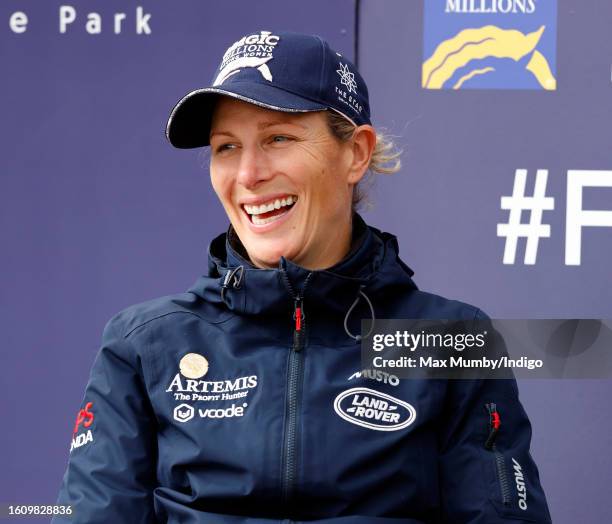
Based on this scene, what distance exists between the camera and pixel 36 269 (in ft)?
8.25

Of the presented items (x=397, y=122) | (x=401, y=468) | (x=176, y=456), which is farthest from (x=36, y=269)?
(x=401, y=468)

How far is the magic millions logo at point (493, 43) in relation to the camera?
2.42 m

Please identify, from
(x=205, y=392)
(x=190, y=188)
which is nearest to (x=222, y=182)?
(x=205, y=392)

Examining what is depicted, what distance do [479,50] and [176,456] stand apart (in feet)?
3.95

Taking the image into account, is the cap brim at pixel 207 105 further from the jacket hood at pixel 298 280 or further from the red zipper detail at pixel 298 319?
the red zipper detail at pixel 298 319

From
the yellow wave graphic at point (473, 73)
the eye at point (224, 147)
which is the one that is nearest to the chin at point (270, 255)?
the eye at point (224, 147)

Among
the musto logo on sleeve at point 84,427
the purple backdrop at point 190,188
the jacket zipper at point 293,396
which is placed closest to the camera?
the jacket zipper at point 293,396

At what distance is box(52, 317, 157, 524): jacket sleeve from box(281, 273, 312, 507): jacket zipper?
0.22m

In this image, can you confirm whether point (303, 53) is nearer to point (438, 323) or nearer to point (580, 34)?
point (438, 323)

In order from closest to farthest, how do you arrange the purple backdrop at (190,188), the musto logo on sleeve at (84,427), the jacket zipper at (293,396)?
the jacket zipper at (293,396) < the musto logo on sleeve at (84,427) < the purple backdrop at (190,188)

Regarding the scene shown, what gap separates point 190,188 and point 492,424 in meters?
1.05

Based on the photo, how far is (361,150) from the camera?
1789 mm

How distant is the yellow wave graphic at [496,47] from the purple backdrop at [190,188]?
0.12ft

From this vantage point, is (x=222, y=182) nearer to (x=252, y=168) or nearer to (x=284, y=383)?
(x=252, y=168)
